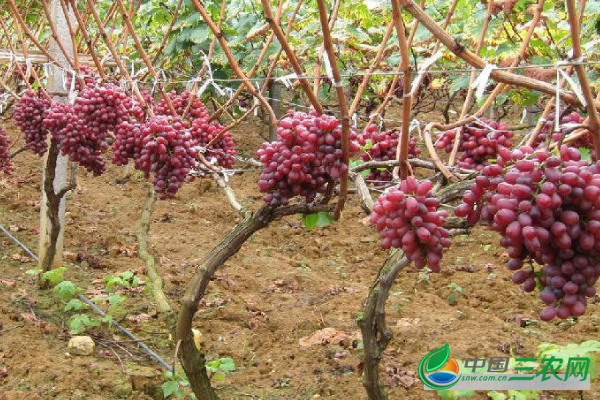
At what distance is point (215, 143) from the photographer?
8.39 ft

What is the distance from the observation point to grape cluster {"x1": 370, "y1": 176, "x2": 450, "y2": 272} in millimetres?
1207

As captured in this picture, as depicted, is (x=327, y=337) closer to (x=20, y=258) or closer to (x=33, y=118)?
(x=33, y=118)

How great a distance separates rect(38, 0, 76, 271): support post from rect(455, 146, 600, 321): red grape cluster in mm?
2891

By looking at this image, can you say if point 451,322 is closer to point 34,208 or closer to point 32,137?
point 32,137

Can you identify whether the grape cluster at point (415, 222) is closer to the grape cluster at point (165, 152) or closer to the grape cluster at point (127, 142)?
the grape cluster at point (165, 152)

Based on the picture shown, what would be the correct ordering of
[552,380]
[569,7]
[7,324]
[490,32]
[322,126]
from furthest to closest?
1. [7,324]
2. [490,32]
3. [552,380]
4. [322,126]
5. [569,7]

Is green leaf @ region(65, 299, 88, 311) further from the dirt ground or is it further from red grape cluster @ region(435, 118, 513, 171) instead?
red grape cluster @ region(435, 118, 513, 171)

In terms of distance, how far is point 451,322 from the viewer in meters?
3.52

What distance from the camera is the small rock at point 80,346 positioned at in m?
3.27

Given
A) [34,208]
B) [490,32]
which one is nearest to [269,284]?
[490,32]

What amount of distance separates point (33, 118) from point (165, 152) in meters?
1.35

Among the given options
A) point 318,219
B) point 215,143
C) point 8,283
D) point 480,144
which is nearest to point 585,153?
point 480,144

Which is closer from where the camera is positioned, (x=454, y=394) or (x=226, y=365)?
(x=454, y=394)

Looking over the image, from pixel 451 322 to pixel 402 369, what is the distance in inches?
23.6
